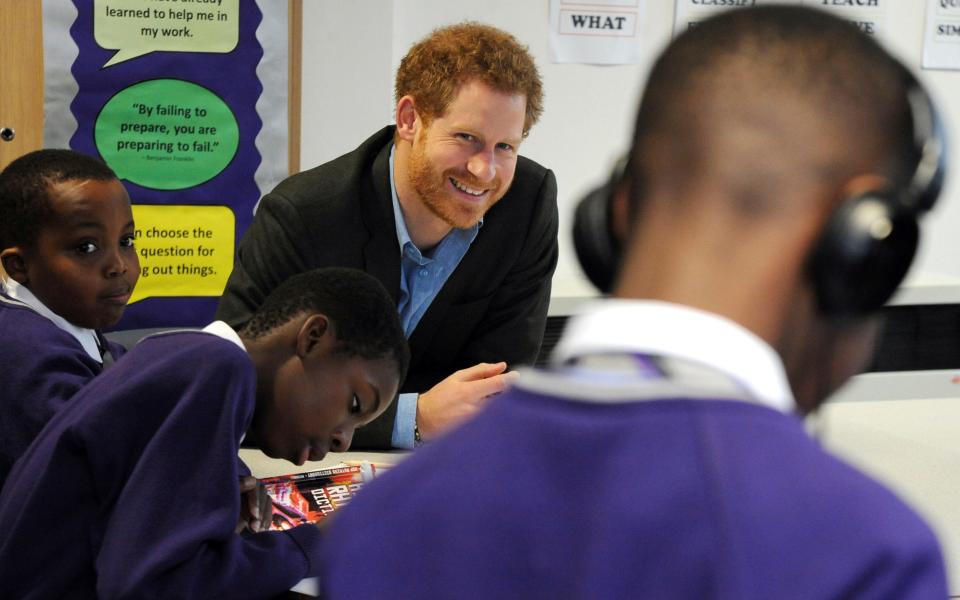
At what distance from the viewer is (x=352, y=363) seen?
1.39 meters

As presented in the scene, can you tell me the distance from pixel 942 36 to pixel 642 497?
3387mm

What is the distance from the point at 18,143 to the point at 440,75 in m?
1.38

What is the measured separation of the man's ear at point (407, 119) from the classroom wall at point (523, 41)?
0.66 meters

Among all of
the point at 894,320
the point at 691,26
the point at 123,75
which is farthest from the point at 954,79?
the point at 691,26

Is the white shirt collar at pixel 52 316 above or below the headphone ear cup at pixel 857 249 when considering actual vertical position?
below

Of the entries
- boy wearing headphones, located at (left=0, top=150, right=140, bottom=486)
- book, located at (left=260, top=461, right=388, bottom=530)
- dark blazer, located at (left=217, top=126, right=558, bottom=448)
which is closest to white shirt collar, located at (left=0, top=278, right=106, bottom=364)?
boy wearing headphones, located at (left=0, top=150, right=140, bottom=486)

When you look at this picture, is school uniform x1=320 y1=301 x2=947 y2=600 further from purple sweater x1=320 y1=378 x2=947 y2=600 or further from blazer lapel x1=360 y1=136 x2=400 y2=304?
blazer lapel x1=360 y1=136 x2=400 y2=304

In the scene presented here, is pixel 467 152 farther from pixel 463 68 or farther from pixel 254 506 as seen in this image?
pixel 254 506

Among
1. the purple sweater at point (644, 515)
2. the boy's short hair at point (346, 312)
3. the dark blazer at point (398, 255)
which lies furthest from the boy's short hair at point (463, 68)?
the purple sweater at point (644, 515)

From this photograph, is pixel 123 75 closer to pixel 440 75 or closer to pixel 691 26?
pixel 440 75

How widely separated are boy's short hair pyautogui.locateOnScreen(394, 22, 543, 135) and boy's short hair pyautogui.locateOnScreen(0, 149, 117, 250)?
59 cm

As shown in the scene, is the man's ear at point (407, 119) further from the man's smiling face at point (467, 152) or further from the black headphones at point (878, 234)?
the black headphones at point (878, 234)

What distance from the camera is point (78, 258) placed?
1.73 metres

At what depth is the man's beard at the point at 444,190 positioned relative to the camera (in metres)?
1.95
